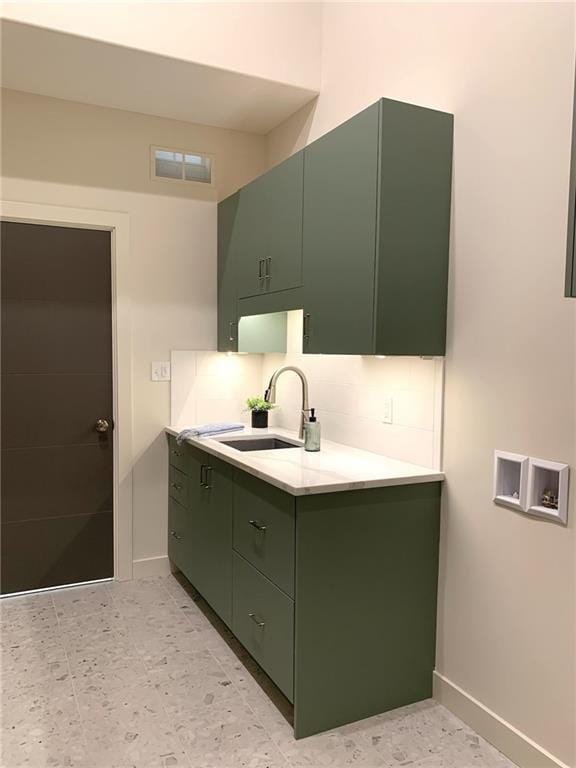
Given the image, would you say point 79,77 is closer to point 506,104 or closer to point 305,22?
point 305,22

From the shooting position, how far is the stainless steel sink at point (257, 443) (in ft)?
10.8

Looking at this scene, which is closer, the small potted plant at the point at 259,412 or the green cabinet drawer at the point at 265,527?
the green cabinet drawer at the point at 265,527

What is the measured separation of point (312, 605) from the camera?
7.06 feet

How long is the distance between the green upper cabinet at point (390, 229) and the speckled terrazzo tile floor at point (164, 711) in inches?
56.2

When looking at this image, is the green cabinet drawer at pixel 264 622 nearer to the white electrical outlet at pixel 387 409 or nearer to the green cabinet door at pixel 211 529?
the green cabinet door at pixel 211 529

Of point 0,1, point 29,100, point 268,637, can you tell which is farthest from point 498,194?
point 29,100

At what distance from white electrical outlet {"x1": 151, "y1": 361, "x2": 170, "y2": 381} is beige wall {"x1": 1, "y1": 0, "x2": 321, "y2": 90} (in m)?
1.66

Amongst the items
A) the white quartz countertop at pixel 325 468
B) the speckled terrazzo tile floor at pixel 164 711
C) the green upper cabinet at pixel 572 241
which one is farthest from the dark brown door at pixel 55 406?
the green upper cabinet at pixel 572 241

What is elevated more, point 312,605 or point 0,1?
point 0,1

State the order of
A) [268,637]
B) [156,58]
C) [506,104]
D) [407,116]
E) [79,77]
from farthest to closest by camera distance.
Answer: [79,77] → [156,58] → [268,637] → [407,116] → [506,104]

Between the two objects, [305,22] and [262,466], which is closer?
[262,466]

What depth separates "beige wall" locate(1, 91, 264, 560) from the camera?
10.7 feet

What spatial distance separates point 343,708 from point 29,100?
334 centimetres

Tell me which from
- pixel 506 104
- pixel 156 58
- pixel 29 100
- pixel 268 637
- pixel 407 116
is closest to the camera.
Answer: pixel 506 104
